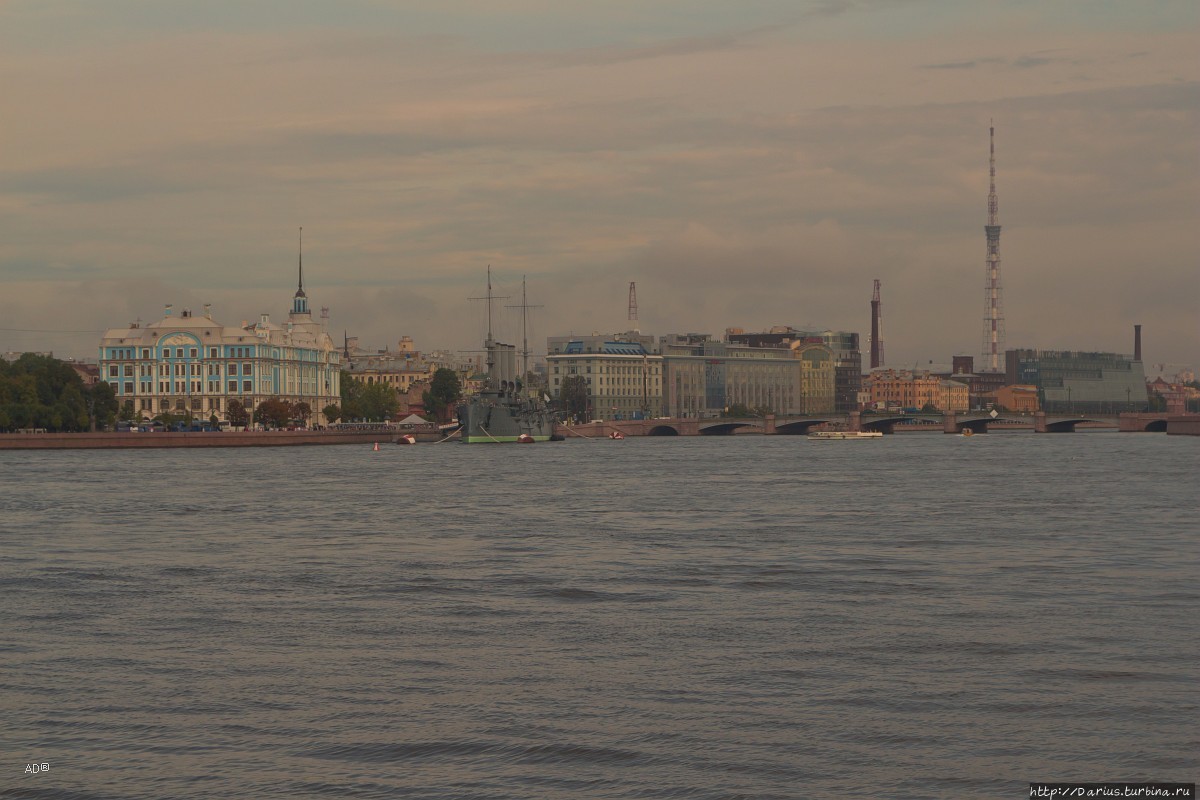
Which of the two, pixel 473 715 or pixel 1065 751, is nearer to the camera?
pixel 1065 751

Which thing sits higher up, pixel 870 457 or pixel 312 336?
pixel 312 336

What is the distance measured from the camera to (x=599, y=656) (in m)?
14.5

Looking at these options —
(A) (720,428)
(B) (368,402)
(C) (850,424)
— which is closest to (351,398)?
(B) (368,402)

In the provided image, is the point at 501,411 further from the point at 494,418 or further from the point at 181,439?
the point at 181,439

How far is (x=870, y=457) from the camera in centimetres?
7550

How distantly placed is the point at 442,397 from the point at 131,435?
160ft

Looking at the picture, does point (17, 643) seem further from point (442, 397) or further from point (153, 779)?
point (442, 397)

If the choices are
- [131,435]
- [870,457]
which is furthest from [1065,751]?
[131,435]

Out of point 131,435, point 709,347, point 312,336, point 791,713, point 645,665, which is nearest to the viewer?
point 791,713

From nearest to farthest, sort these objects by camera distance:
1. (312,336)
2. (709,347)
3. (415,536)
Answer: (415,536), (312,336), (709,347)

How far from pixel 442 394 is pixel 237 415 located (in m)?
30.8

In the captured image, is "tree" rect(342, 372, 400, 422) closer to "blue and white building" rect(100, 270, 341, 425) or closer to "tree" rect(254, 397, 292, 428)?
"blue and white building" rect(100, 270, 341, 425)

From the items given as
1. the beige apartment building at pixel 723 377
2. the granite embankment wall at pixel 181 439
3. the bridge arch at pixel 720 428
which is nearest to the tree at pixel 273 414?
the granite embankment wall at pixel 181 439

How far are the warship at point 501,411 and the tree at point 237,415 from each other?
47.9ft
